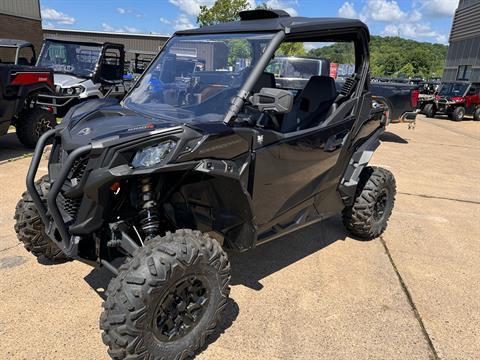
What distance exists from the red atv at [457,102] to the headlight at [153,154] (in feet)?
61.9

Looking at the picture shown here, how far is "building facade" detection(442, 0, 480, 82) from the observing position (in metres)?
33.9

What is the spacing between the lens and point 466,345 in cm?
283

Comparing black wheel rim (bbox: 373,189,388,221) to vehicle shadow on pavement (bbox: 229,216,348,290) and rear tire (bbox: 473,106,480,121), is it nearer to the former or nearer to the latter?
vehicle shadow on pavement (bbox: 229,216,348,290)

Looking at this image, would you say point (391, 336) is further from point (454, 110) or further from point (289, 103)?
point (454, 110)

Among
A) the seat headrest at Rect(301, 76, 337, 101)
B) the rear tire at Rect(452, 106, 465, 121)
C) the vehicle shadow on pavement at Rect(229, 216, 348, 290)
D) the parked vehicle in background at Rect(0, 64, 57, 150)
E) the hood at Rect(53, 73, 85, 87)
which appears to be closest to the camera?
the vehicle shadow on pavement at Rect(229, 216, 348, 290)

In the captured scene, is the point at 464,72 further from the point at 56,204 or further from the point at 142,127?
the point at 56,204

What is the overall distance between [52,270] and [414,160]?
25.3 ft

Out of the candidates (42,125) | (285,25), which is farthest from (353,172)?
(42,125)

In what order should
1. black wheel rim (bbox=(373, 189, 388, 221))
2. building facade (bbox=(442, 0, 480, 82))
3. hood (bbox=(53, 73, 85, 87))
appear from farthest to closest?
building facade (bbox=(442, 0, 480, 82))
hood (bbox=(53, 73, 85, 87))
black wheel rim (bbox=(373, 189, 388, 221))

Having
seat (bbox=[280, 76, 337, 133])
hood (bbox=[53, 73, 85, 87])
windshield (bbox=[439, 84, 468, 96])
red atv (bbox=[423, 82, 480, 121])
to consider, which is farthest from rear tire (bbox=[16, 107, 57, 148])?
windshield (bbox=[439, 84, 468, 96])

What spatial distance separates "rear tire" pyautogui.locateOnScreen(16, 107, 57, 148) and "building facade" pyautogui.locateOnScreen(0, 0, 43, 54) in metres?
16.3

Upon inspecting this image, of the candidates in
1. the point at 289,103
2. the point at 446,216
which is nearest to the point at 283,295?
the point at 289,103

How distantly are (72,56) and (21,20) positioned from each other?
47.8 feet

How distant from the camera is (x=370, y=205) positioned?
13.6ft
